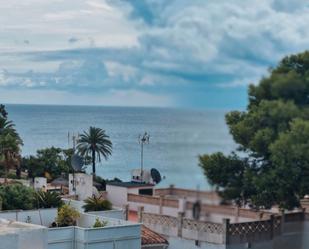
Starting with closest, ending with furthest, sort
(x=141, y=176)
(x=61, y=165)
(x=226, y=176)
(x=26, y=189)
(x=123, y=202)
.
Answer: (x=226, y=176) < (x=26, y=189) < (x=123, y=202) < (x=141, y=176) < (x=61, y=165)

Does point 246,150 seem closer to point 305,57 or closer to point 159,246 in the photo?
point 305,57

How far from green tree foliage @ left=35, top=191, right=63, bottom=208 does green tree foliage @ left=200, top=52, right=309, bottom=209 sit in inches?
275

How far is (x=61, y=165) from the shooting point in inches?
1766

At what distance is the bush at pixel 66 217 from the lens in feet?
60.0

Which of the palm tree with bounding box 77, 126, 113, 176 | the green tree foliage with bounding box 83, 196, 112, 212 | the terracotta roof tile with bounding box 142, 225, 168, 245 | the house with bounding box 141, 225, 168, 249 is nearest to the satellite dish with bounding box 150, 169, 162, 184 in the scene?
the green tree foliage with bounding box 83, 196, 112, 212

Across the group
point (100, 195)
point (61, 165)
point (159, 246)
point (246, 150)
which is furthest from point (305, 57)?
point (61, 165)

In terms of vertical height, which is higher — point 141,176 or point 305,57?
point 305,57

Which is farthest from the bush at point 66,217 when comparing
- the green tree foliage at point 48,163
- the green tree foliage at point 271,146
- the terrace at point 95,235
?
the green tree foliage at point 48,163

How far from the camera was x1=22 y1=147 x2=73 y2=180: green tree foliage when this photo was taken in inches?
1746

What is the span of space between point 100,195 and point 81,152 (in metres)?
23.5

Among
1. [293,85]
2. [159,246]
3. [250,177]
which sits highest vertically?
[293,85]

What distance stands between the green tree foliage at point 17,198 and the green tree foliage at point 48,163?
73.5 feet

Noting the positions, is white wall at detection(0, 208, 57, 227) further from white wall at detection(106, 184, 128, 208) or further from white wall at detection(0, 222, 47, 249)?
white wall at detection(106, 184, 128, 208)

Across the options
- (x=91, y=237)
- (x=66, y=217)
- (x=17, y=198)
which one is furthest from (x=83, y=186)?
(x=91, y=237)
